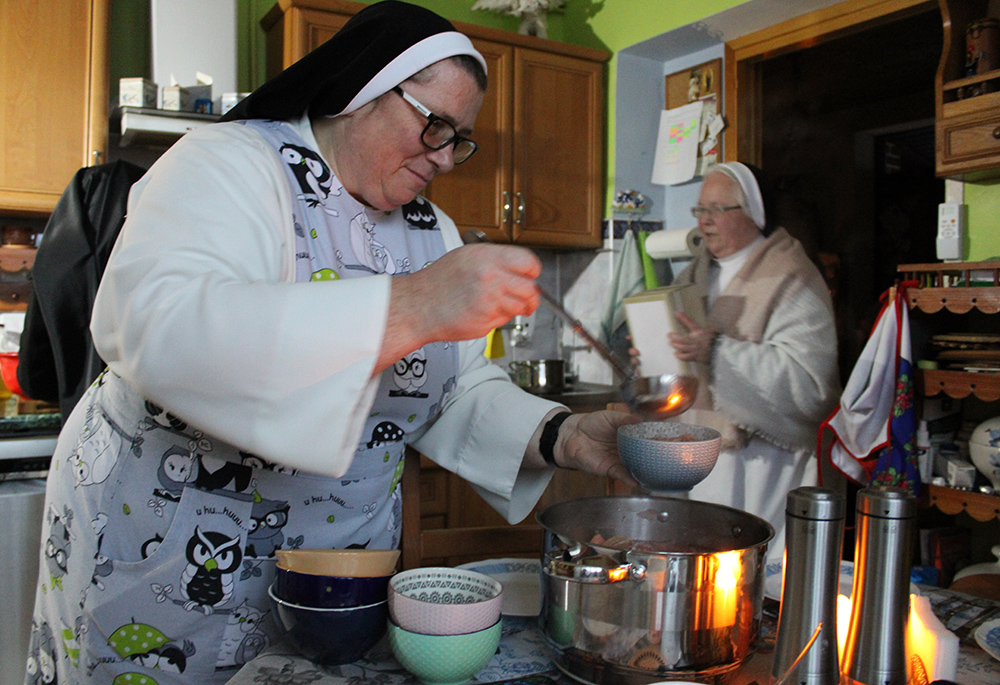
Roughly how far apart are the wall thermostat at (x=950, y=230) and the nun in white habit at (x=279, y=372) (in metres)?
1.44

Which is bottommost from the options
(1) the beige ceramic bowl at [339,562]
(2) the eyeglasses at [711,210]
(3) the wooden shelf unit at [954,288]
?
(1) the beige ceramic bowl at [339,562]

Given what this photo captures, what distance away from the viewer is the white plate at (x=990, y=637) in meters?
0.80

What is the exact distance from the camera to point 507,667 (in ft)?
2.56

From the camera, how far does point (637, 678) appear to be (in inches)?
28.0

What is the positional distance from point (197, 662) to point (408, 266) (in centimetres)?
63

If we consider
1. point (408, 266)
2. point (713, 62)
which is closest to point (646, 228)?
point (713, 62)

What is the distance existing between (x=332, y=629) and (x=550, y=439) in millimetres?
492

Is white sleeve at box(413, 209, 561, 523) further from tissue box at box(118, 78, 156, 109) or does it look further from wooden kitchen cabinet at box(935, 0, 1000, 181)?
tissue box at box(118, 78, 156, 109)

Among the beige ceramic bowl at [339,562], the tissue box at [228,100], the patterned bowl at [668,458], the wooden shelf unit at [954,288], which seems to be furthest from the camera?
the tissue box at [228,100]

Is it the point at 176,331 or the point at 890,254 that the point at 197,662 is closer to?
the point at 176,331

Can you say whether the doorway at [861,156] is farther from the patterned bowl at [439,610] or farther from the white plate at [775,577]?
the patterned bowl at [439,610]

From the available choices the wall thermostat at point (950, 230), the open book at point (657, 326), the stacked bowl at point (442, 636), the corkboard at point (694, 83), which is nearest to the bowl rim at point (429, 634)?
the stacked bowl at point (442, 636)

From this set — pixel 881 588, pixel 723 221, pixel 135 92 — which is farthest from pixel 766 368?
pixel 135 92

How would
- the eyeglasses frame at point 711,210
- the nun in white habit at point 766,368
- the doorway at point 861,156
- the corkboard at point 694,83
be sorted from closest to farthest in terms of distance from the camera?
the doorway at point 861,156
the nun in white habit at point 766,368
the eyeglasses frame at point 711,210
the corkboard at point 694,83
